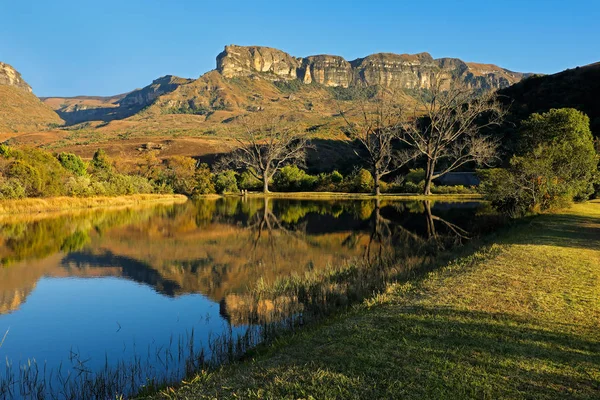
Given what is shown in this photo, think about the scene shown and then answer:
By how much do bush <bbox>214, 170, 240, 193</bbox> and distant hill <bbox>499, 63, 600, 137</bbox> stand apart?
4633 cm

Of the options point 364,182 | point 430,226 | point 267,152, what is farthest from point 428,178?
point 430,226

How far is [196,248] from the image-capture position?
733 inches

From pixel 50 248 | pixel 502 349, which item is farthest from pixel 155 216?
pixel 502 349

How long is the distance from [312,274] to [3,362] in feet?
25.7

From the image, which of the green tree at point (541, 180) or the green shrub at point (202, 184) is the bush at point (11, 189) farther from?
the green tree at point (541, 180)

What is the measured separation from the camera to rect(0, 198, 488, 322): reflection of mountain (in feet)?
42.0

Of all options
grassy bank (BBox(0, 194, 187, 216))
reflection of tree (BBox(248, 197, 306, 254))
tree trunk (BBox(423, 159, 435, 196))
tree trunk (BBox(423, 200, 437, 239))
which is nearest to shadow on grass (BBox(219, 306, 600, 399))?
reflection of tree (BBox(248, 197, 306, 254))

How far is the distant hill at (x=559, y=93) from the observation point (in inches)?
2781

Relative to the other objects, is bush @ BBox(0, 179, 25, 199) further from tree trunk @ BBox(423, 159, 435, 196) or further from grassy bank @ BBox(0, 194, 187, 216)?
tree trunk @ BBox(423, 159, 435, 196)

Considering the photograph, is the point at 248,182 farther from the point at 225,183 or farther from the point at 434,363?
the point at 434,363

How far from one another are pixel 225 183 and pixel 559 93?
203 feet

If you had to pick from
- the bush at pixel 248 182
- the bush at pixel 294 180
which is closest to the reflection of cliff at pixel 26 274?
the bush at pixel 294 180

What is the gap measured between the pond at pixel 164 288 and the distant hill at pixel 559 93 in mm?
59535

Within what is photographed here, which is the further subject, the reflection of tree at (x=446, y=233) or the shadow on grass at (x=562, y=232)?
the reflection of tree at (x=446, y=233)
